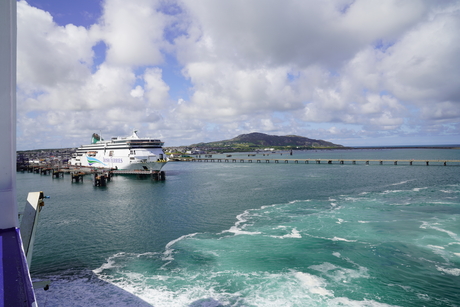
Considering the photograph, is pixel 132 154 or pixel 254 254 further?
pixel 132 154

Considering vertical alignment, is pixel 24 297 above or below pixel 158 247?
above

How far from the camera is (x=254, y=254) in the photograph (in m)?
17.7

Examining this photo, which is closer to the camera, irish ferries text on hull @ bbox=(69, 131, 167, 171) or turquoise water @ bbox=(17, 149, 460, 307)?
turquoise water @ bbox=(17, 149, 460, 307)

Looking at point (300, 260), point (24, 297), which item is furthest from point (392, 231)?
point (24, 297)

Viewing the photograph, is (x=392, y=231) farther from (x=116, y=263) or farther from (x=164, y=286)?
(x=116, y=263)

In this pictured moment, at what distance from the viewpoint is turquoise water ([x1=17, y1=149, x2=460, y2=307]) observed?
13156mm

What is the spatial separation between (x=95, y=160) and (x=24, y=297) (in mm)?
81177

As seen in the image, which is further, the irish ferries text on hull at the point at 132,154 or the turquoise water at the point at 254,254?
the irish ferries text on hull at the point at 132,154

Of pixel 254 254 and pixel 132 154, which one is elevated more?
pixel 132 154

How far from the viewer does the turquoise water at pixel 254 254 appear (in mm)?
13156

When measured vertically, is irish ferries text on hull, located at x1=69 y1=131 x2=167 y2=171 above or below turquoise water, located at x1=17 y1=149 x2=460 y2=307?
above

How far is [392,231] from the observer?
21.3 meters

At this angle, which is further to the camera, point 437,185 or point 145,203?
point 437,185

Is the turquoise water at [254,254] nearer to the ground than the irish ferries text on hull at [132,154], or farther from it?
nearer to the ground
